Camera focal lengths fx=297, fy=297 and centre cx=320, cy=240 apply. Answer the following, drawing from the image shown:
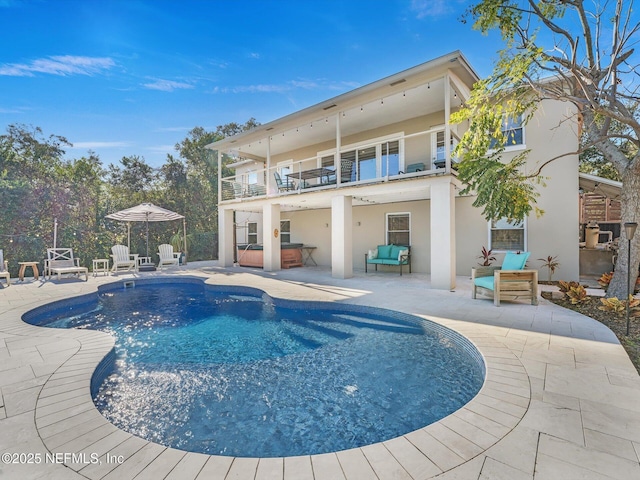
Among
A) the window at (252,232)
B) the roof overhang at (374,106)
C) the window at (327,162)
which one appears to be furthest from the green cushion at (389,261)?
the window at (252,232)

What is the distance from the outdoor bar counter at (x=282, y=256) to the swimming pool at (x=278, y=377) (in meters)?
6.14

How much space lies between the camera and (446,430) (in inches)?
82.9

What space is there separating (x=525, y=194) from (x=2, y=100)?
1798cm

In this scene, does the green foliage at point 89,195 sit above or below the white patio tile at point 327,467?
above

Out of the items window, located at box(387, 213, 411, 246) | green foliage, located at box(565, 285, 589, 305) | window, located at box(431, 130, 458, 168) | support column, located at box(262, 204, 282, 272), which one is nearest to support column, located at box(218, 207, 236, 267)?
support column, located at box(262, 204, 282, 272)

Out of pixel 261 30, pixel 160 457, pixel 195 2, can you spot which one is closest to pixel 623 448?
pixel 160 457

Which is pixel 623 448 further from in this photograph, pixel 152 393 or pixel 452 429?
pixel 152 393

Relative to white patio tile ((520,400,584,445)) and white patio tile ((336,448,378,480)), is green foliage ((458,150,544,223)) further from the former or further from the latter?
white patio tile ((336,448,378,480))

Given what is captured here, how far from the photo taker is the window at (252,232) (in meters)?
15.9

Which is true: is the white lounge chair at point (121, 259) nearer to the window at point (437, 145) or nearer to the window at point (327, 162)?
the window at point (327, 162)

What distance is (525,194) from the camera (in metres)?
6.48

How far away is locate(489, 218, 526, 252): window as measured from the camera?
9031 mm

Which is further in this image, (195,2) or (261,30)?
(261,30)

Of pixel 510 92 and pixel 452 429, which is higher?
pixel 510 92
